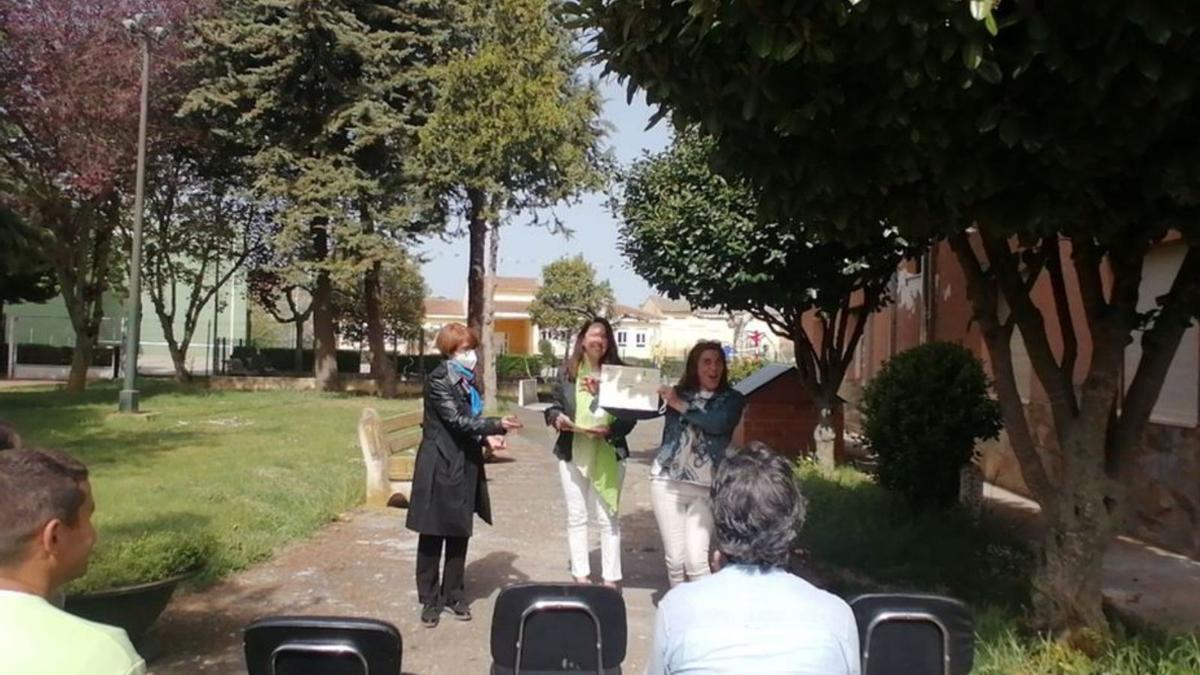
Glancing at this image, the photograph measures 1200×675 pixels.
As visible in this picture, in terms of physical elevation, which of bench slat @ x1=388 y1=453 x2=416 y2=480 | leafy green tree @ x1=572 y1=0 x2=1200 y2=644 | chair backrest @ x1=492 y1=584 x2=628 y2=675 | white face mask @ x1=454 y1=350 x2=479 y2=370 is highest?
leafy green tree @ x1=572 y1=0 x2=1200 y2=644

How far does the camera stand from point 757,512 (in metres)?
2.62

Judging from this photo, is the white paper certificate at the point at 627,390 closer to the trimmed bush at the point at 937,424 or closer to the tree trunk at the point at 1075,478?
the tree trunk at the point at 1075,478

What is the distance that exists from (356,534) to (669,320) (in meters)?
78.3

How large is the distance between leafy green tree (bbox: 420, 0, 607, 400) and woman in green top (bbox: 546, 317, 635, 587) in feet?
52.5

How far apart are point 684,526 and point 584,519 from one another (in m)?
0.63

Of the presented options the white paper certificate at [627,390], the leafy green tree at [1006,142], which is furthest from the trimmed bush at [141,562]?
the leafy green tree at [1006,142]

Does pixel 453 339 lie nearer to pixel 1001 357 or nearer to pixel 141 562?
pixel 141 562

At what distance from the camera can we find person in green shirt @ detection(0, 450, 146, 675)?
73.5 inches

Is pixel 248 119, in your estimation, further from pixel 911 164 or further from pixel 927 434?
pixel 911 164

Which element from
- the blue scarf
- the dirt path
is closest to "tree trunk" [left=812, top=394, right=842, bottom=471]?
the dirt path

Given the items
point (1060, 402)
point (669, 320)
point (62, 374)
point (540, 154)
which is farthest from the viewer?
point (669, 320)

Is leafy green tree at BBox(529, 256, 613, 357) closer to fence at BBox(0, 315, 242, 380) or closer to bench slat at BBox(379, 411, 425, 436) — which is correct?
fence at BBox(0, 315, 242, 380)

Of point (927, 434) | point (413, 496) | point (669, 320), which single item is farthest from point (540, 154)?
point (669, 320)

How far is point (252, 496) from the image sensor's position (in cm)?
989
